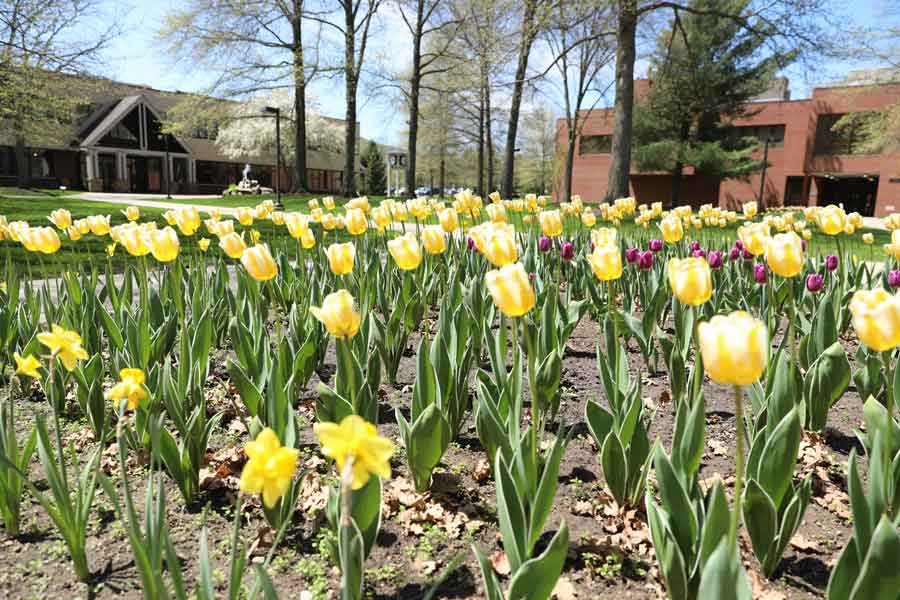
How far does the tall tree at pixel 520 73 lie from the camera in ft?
45.5

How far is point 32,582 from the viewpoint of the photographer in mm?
1765

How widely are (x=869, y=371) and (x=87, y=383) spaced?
326cm

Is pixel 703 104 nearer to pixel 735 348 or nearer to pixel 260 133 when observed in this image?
pixel 260 133

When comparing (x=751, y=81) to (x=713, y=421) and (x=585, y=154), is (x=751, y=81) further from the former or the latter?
(x=713, y=421)

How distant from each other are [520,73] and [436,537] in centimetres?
2009

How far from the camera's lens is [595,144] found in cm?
3909

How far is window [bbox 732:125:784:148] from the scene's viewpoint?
112 ft

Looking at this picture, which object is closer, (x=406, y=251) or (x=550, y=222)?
(x=406, y=251)

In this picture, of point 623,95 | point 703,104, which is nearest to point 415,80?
point 623,95

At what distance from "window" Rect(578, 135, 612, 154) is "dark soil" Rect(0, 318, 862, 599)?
125 feet

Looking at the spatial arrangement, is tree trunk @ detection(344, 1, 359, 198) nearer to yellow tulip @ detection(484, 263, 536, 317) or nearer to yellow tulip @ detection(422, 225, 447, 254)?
yellow tulip @ detection(422, 225, 447, 254)

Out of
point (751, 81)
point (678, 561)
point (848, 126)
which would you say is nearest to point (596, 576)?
point (678, 561)

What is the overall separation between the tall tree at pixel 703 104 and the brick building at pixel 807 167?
248 cm

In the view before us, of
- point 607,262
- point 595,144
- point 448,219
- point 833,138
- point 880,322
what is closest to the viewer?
point 880,322
